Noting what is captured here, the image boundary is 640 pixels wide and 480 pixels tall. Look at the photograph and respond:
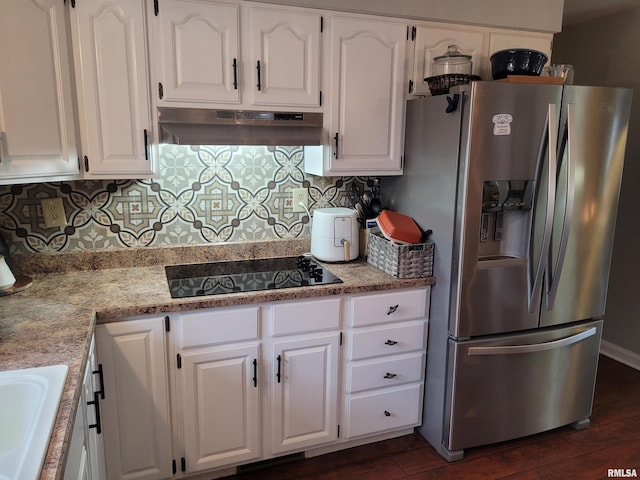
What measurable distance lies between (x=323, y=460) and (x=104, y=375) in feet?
3.66

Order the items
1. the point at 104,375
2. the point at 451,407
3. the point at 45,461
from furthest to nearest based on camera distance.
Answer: the point at 451,407 < the point at 104,375 < the point at 45,461

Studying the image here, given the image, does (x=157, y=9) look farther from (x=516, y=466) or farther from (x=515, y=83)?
(x=516, y=466)

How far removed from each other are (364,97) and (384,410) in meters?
1.53

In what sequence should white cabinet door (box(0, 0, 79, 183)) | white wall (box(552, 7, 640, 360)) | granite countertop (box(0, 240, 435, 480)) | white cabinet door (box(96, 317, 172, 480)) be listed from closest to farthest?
1. granite countertop (box(0, 240, 435, 480))
2. white cabinet door (box(0, 0, 79, 183))
3. white cabinet door (box(96, 317, 172, 480))
4. white wall (box(552, 7, 640, 360))

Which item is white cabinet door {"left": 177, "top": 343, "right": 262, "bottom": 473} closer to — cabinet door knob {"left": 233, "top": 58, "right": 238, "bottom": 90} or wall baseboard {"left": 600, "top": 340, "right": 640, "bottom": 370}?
cabinet door knob {"left": 233, "top": 58, "right": 238, "bottom": 90}

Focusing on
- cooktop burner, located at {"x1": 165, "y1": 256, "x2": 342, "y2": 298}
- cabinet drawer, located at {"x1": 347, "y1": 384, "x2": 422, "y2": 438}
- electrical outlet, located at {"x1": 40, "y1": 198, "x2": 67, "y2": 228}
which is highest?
electrical outlet, located at {"x1": 40, "y1": 198, "x2": 67, "y2": 228}

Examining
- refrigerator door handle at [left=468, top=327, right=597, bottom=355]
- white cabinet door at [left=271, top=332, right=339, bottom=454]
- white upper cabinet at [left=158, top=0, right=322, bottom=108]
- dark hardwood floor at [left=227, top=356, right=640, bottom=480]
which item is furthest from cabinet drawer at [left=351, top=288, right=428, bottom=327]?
white upper cabinet at [left=158, top=0, right=322, bottom=108]

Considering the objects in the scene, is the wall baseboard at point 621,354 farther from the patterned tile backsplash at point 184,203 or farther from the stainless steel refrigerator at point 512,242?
the patterned tile backsplash at point 184,203

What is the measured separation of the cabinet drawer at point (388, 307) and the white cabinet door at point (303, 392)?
148mm

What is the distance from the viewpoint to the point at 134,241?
235 centimetres

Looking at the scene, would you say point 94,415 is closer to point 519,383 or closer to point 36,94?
point 36,94

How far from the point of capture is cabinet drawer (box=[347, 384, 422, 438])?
90.4 inches

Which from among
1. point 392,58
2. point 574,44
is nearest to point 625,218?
point 574,44

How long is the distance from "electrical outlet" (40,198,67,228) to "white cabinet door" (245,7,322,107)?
1.02m
